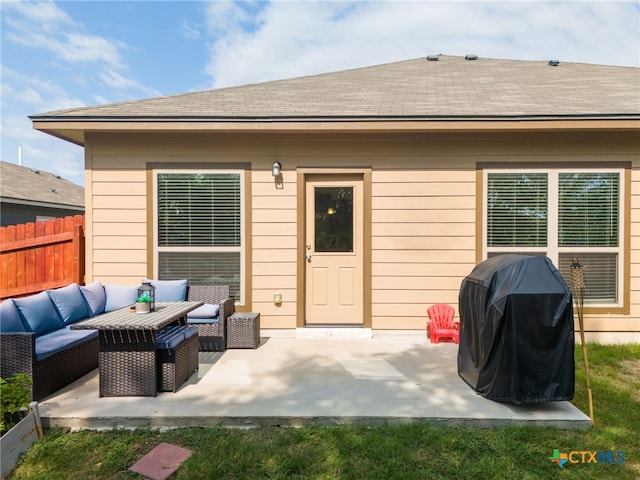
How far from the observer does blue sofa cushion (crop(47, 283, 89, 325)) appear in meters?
3.55

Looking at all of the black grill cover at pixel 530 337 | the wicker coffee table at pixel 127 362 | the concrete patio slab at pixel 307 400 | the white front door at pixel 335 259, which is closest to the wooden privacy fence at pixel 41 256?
the concrete patio slab at pixel 307 400

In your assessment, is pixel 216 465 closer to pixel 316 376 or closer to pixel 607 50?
pixel 316 376

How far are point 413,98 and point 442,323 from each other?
3096 mm

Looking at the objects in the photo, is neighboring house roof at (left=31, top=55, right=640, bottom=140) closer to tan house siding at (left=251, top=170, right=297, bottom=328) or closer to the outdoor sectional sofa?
tan house siding at (left=251, top=170, right=297, bottom=328)

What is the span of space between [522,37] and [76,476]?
36.2 feet

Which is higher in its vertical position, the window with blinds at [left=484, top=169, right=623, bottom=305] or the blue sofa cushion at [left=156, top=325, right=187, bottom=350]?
the window with blinds at [left=484, top=169, right=623, bottom=305]

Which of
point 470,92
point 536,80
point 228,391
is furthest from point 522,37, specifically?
point 228,391

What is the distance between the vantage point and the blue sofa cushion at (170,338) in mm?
2926

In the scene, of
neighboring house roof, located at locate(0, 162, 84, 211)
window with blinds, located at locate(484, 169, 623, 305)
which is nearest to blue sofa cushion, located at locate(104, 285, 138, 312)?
window with blinds, located at locate(484, 169, 623, 305)

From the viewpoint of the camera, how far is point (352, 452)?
2176mm

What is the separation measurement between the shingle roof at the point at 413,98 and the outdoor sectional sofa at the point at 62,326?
6.94ft

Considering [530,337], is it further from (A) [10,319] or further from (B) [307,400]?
(A) [10,319]

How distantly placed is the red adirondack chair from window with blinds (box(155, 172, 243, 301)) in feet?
8.39

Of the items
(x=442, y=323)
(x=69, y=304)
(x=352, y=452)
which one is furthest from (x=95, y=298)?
(x=442, y=323)
